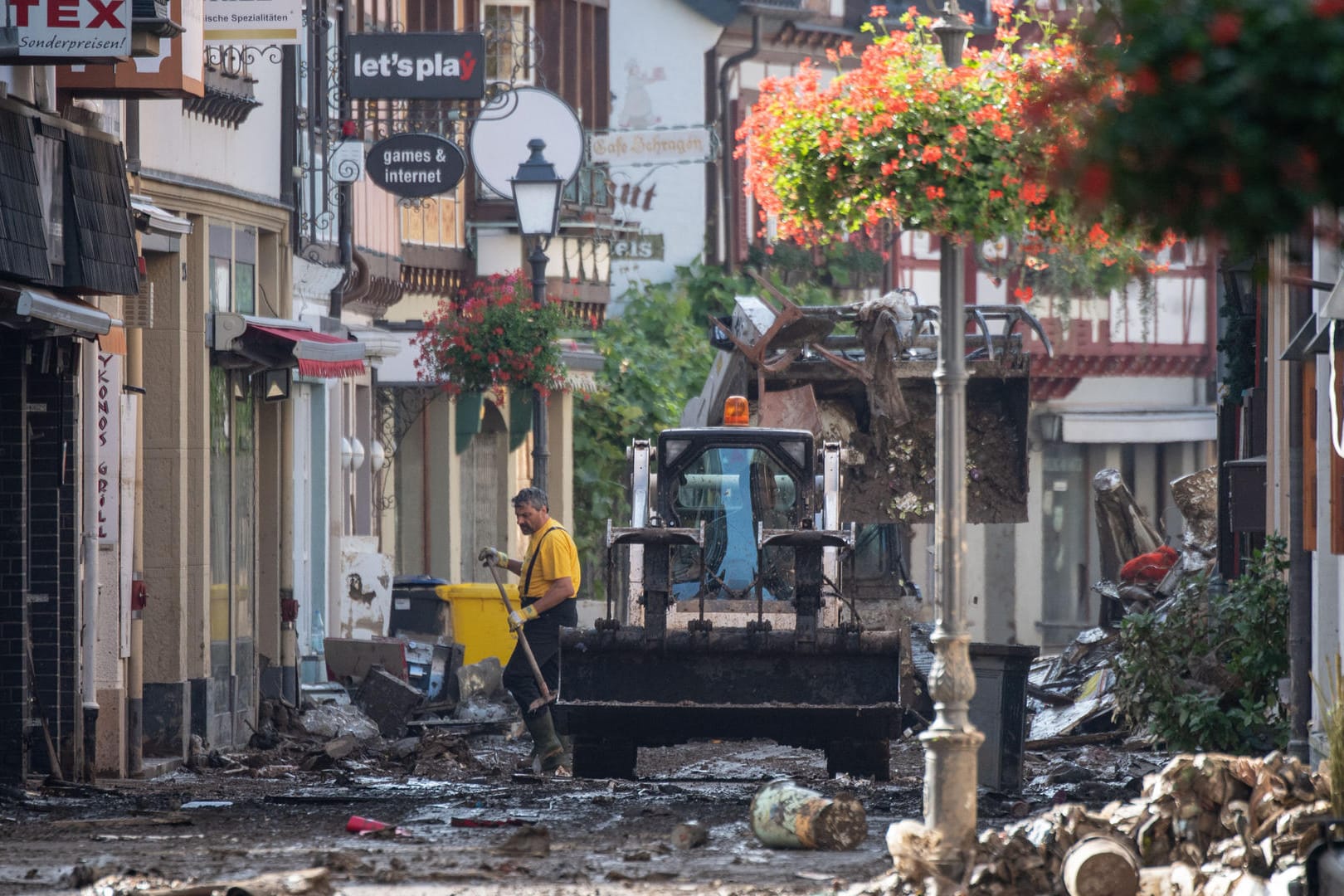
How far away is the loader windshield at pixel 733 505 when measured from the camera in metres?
17.0

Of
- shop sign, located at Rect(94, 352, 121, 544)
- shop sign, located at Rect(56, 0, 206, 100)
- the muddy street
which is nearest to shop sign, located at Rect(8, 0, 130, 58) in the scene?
shop sign, located at Rect(56, 0, 206, 100)

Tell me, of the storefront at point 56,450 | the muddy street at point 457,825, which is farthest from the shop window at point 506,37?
the storefront at point 56,450

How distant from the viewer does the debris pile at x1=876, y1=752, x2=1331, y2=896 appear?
916 centimetres

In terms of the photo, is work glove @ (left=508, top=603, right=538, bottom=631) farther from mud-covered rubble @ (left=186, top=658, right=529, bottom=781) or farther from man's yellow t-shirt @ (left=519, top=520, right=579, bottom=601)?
mud-covered rubble @ (left=186, top=658, right=529, bottom=781)

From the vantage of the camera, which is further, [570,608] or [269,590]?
[269,590]

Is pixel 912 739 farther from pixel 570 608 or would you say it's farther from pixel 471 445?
pixel 471 445

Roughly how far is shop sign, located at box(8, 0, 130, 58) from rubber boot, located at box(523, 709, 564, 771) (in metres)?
5.00

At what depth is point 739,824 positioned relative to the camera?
12492 millimetres

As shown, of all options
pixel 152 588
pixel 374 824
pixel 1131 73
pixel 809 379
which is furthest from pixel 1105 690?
pixel 1131 73

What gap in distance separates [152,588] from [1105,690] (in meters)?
7.33

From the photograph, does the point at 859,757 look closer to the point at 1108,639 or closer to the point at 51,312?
the point at 51,312

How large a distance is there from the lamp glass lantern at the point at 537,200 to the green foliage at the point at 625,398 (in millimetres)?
10108

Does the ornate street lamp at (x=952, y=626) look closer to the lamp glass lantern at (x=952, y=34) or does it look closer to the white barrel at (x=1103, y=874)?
the lamp glass lantern at (x=952, y=34)

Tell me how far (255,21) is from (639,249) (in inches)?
687
